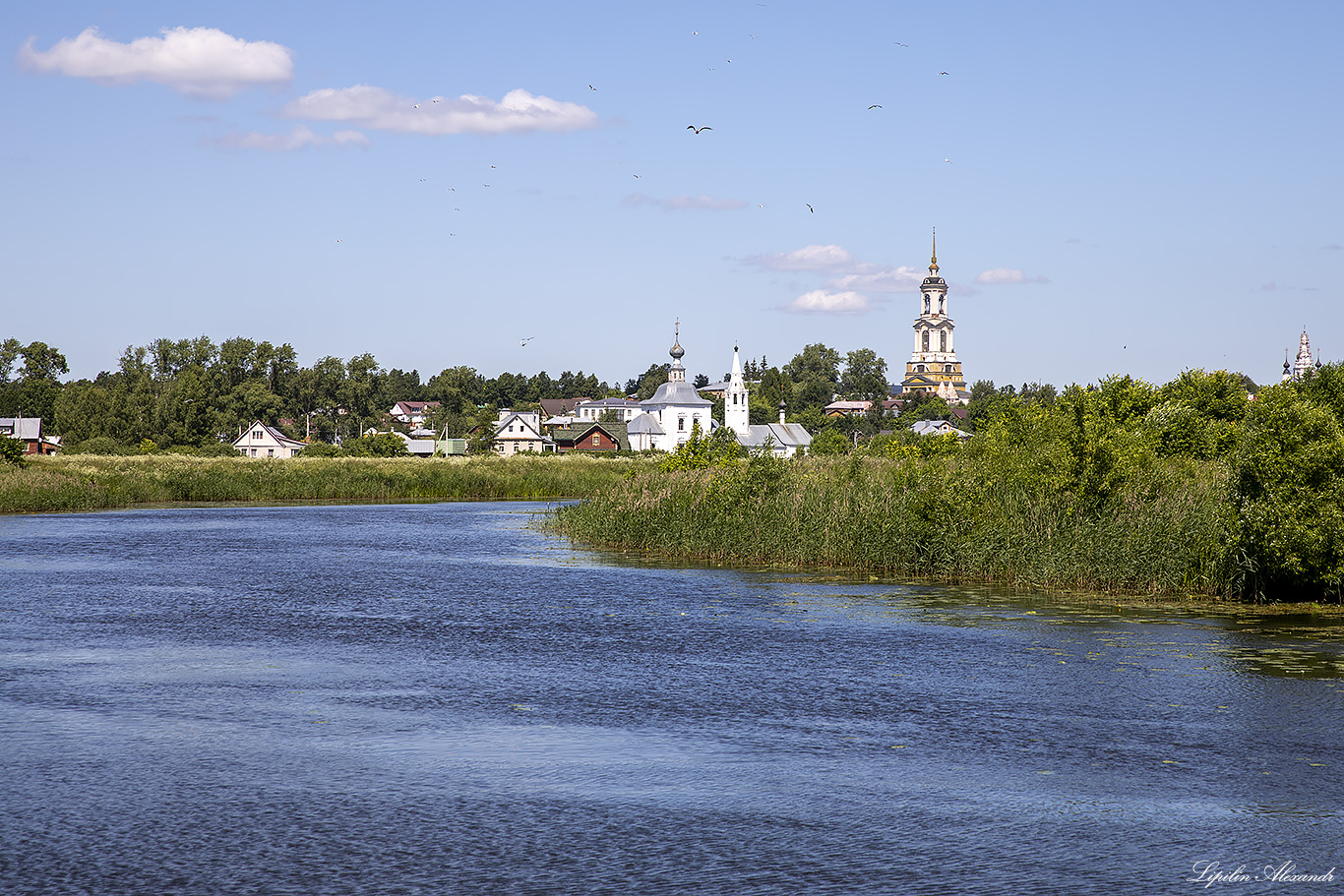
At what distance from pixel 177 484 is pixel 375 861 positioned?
6134cm

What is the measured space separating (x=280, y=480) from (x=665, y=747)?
60190mm

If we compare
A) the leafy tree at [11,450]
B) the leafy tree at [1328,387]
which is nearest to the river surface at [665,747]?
the leafy tree at [1328,387]

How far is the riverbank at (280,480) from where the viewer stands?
58.1 metres

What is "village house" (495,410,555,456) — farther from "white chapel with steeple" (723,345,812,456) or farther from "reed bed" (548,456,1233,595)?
"reed bed" (548,456,1233,595)

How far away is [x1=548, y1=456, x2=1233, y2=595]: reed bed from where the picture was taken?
2509cm

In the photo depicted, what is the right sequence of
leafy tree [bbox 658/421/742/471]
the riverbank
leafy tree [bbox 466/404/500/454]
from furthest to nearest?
leafy tree [bbox 466/404/500/454]
the riverbank
leafy tree [bbox 658/421/742/471]

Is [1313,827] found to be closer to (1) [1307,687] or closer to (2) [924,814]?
(2) [924,814]

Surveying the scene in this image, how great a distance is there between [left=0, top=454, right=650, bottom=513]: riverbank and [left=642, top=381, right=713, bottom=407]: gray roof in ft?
331

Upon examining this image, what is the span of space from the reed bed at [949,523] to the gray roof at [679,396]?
145 meters

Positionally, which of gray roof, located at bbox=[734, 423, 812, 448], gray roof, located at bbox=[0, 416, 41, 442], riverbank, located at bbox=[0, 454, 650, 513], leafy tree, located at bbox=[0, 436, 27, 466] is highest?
gray roof, located at bbox=[734, 423, 812, 448]

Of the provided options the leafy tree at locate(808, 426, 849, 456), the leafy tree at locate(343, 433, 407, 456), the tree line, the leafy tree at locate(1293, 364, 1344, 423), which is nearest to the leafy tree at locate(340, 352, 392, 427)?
the tree line

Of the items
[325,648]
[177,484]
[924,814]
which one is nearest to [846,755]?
[924,814]

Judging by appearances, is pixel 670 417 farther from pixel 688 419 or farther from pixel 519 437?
pixel 519 437

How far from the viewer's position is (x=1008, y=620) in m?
21.9
